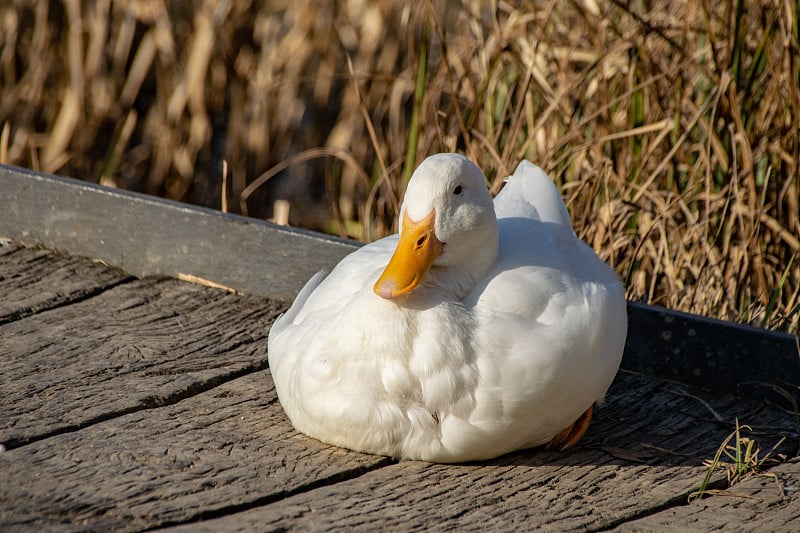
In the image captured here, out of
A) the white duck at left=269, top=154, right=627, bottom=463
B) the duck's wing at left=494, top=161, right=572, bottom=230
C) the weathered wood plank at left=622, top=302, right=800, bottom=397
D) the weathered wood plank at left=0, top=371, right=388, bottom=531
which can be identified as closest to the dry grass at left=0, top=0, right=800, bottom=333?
the weathered wood plank at left=622, top=302, right=800, bottom=397

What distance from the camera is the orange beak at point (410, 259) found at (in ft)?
7.07

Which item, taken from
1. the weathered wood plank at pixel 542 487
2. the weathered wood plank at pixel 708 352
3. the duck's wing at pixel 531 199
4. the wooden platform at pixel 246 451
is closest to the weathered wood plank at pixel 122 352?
the wooden platform at pixel 246 451

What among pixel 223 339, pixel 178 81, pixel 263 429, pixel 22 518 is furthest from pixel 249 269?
pixel 178 81

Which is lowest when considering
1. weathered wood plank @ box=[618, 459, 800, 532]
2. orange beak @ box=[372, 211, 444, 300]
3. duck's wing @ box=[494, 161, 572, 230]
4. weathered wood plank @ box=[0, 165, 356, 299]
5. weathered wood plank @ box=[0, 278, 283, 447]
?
weathered wood plank @ box=[0, 278, 283, 447]

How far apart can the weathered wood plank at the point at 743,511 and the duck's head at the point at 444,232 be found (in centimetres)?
60

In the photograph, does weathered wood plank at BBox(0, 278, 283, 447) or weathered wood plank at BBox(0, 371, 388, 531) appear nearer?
weathered wood plank at BBox(0, 371, 388, 531)

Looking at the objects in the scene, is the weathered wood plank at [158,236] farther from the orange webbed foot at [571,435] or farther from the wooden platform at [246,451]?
the orange webbed foot at [571,435]

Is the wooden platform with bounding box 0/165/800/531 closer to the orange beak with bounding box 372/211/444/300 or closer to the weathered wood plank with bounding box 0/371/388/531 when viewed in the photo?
the weathered wood plank with bounding box 0/371/388/531

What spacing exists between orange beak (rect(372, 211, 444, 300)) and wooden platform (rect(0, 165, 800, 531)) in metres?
0.36

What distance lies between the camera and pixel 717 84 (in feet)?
10.6

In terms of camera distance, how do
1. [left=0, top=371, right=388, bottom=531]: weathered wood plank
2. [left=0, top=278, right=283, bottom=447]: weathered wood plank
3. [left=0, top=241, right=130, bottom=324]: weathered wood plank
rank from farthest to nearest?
1. [left=0, top=241, right=130, bottom=324]: weathered wood plank
2. [left=0, top=278, right=283, bottom=447]: weathered wood plank
3. [left=0, top=371, right=388, bottom=531]: weathered wood plank

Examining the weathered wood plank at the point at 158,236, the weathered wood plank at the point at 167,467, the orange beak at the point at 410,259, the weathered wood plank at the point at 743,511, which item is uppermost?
the orange beak at the point at 410,259

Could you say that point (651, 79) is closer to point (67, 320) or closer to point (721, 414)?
point (721, 414)

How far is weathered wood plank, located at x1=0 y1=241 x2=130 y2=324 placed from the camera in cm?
281
